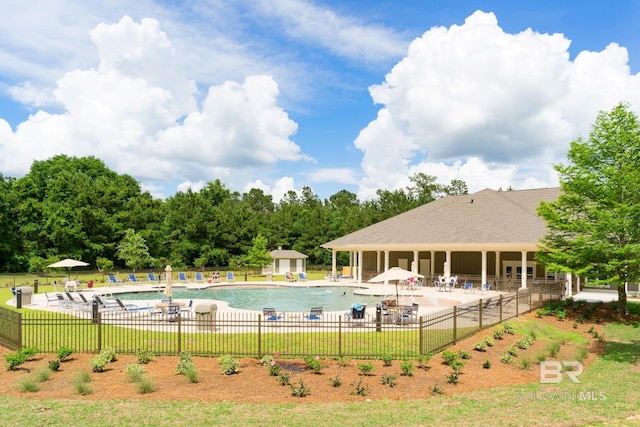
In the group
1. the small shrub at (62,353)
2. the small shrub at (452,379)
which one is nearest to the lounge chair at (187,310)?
the small shrub at (62,353)

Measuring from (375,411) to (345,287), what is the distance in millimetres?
29297

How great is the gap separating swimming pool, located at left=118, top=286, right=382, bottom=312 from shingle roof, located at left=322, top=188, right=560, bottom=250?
21.5 feet

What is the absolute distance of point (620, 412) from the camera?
955 centimetres

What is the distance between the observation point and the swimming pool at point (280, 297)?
2652 cm

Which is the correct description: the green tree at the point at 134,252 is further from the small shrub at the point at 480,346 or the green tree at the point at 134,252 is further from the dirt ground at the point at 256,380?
the small shrub at the point at 480,346

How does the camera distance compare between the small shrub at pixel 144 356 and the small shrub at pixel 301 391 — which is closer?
the small shrub at pixel 301 391

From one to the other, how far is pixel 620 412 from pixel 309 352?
8315mm

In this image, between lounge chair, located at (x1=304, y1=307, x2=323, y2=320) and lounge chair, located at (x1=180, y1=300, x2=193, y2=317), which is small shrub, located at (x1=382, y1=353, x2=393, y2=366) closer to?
lounge chair, located at (x1=304, y1=307, x2=323, y2=320)

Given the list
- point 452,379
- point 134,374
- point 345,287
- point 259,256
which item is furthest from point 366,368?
point 259,256

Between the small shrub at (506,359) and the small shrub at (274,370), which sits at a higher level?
the small shrub at (274,370)

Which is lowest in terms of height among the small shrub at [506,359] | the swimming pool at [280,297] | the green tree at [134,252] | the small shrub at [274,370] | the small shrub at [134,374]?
the swimming pool at [280,297]

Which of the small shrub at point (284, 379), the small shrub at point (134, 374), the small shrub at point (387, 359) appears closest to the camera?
the small shrub at point (134, 374)

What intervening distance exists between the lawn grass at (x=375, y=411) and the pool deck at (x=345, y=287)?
11.6 metres

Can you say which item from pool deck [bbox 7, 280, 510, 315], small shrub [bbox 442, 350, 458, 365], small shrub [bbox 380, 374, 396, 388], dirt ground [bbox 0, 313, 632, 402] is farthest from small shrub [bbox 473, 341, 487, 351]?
pool deck [bbox 7, 280, 510, 315]
